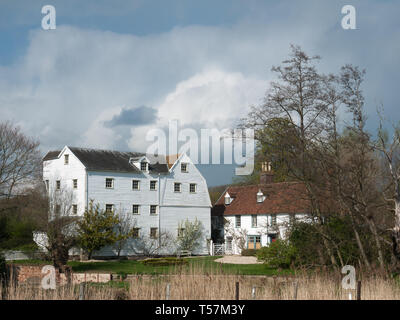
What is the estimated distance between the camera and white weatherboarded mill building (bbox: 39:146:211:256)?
44000 millimetres

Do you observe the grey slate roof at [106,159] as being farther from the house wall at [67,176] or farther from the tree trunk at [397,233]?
the tree trunk at [397,233]

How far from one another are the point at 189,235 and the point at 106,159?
1025 centimetres

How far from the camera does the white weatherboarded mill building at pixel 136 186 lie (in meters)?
44.0

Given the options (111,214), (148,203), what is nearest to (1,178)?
(111,214)

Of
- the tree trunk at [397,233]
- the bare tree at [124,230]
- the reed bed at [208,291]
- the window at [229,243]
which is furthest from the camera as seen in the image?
the window at [229,243]

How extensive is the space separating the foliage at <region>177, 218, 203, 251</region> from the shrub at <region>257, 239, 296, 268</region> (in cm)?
1707

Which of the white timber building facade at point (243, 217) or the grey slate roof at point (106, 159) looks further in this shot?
the white timber building facade at point (243, 217)

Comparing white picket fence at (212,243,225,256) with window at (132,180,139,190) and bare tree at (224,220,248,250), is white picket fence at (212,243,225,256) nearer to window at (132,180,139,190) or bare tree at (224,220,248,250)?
bare tree at (224,220,248,250)

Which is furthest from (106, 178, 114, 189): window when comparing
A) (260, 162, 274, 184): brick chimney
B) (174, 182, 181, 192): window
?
(260, 162, 274, 184): brick chimney

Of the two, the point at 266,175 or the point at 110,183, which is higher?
the point at 266,175

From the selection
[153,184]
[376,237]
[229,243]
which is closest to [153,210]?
[153,184]

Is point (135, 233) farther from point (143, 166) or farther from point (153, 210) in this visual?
point (143, 166)

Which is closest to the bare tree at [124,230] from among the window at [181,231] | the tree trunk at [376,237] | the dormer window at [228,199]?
the window at [181,231]

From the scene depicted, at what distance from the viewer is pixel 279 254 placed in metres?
30.2
